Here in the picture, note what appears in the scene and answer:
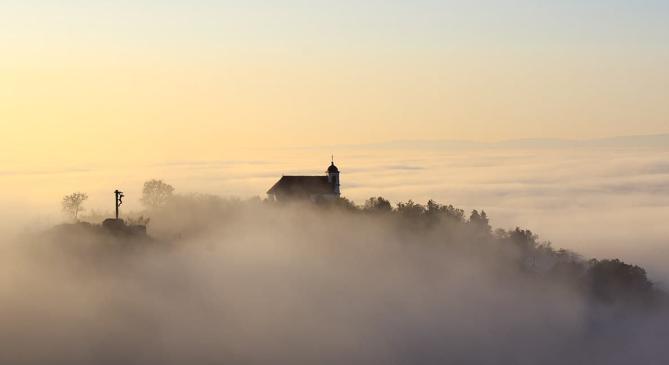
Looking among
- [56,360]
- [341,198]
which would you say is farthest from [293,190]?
[56,360]

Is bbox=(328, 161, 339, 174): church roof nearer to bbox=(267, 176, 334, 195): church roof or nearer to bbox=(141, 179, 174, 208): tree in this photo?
bbox=(267, 176, 334, 195): church roof

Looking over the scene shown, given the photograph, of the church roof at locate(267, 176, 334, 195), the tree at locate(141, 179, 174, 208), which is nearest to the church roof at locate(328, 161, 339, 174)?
the church roof at locate(267, 176, 334, 195)

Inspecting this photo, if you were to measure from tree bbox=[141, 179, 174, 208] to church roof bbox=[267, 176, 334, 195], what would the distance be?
2261 cm

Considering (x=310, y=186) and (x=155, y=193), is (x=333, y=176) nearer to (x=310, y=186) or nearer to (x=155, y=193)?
(x=310, y=186)

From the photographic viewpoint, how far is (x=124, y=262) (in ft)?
618

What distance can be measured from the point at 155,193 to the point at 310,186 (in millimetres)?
29042

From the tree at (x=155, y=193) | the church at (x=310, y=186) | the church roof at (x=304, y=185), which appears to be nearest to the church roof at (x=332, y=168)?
the church at (x=310, y=186)

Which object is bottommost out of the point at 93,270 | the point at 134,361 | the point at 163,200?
the point at 134,361

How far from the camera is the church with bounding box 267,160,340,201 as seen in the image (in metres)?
181

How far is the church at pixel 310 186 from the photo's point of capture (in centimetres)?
18112

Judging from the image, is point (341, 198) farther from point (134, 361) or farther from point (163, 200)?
point (134, 361)

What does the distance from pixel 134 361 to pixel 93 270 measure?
17.5m

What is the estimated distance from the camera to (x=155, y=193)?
193 metres

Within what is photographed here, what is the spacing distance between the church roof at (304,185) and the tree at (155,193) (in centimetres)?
2261
